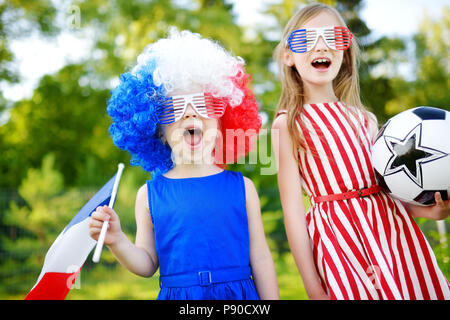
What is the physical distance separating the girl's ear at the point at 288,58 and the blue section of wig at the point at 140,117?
964 mm

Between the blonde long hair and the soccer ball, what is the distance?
1.68 ft

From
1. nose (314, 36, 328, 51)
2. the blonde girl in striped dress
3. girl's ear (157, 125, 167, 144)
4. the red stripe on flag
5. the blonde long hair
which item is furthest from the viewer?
the blonde long hair

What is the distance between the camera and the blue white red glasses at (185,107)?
2.22 meters

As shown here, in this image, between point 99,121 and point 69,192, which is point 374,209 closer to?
point 69,192

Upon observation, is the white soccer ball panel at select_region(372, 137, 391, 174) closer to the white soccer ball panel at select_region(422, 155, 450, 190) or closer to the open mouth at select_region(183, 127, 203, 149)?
the white soccer ball panel at select_region(422, 155, 450, 190)

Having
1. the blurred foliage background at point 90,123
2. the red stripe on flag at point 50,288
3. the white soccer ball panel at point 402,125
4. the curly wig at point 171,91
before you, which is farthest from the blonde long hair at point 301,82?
the blurred foliage background at point 90,123

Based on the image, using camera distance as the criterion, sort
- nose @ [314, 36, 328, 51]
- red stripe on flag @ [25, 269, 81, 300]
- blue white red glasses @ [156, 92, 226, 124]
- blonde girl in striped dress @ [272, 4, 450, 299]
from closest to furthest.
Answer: red stripe on flag @ [25, 269, 81, 300] → blue white red glasses @ [156, 92, 226, 124] → blonde girl in striped dress @ [272, 4, 450, 299] → nose @ [314, 36, 328, 51]

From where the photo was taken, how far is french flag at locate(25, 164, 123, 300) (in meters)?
2.11

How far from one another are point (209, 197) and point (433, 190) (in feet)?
3.90

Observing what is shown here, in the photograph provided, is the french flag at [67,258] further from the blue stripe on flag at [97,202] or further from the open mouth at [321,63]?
the open mouth at [321,63]

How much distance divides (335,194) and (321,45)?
921 mm

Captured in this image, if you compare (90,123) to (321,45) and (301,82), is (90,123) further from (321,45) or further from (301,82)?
(321,45)

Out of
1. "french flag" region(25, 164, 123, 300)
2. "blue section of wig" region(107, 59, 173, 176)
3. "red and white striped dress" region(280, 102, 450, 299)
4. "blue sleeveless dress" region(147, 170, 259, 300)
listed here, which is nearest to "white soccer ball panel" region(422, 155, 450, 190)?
"red and white striped dress" region(280, 102, 450, 299)

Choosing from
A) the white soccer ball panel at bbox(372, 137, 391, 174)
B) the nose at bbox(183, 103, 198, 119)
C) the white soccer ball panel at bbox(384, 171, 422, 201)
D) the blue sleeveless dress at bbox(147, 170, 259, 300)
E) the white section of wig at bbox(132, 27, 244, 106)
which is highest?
the white section of wig at bbox(132, 27, 244, 106)
